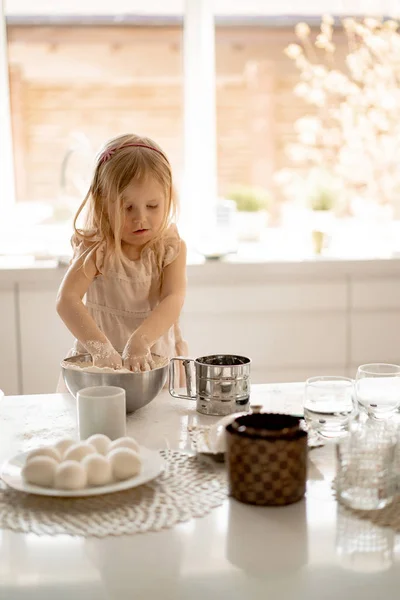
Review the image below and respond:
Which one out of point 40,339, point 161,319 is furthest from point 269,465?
point 40,339

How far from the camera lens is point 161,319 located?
1699mm

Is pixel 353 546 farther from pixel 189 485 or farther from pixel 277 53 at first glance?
pixel 277 53

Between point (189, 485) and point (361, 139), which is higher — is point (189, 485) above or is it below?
below

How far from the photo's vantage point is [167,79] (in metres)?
3.35

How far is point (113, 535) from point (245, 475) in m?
0.18

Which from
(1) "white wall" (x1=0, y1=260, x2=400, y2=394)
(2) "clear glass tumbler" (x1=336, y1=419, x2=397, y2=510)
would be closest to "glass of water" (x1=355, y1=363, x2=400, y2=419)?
(2) "clear glass tumbler" (x1=336, y1=419, x2=397, y2=510)

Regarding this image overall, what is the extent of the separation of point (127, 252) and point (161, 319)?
24 centimetres

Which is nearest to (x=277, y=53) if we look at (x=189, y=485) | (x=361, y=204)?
(x=361, y=204)

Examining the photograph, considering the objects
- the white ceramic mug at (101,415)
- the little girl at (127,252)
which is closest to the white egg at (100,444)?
the white ceramic mug at (101,415)

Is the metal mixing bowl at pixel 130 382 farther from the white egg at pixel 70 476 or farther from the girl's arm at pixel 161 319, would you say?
the white egg at pixel 70 476

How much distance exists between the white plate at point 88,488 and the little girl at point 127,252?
56 cm

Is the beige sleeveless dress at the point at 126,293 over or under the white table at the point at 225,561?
over

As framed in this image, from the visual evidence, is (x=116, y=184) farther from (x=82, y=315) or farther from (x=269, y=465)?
(x=269, y=465)

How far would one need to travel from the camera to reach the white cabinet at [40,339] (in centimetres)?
282
